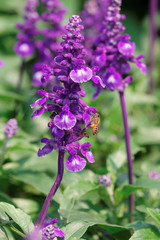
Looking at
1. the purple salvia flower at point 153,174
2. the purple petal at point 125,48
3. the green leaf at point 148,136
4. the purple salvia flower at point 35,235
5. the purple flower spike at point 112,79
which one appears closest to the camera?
the purple salvia flower at point 35,235

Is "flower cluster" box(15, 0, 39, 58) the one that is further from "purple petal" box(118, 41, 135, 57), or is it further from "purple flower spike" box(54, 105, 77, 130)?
"purple flower spike" box(54, 105, 77, 130)

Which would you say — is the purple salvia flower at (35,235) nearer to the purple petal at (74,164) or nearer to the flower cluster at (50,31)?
the purple petal at (74,164)

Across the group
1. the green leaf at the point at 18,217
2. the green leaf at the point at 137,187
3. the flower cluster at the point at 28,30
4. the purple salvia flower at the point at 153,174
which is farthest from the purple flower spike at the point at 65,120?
the flower cluster at the point at 28,30

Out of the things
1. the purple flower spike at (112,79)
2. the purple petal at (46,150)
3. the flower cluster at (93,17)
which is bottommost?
the purple petal at (46,150)

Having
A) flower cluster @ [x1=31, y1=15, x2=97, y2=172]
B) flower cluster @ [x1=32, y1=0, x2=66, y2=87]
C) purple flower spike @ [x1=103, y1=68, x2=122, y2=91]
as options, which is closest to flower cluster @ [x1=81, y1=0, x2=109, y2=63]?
flower cluster @ [x1=32, y1=0, x2=66, y2=87]

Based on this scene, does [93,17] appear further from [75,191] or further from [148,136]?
[75,191]

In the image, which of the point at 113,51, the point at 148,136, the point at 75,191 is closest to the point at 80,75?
the point at 113,51

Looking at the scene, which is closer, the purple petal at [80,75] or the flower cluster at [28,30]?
the purple petal at [80,75]
